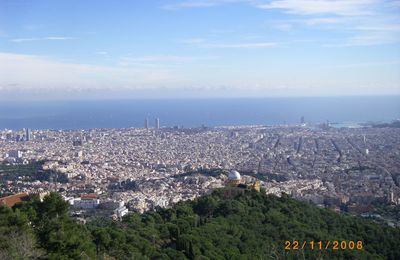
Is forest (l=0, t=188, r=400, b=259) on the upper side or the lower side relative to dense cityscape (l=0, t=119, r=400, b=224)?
upper

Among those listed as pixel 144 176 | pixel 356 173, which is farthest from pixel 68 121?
pixel 356 173
